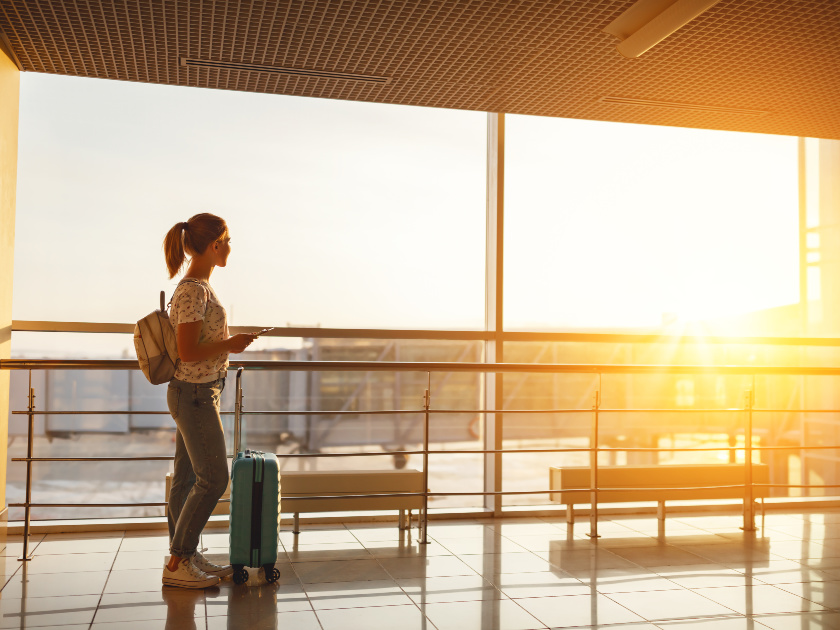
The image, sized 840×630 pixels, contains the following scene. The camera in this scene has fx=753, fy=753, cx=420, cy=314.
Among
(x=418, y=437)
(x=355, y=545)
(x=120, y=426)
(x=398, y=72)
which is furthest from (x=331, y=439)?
(x=398, y=72)

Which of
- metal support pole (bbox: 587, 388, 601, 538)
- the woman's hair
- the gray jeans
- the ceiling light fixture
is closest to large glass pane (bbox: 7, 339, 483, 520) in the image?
the gray jeans

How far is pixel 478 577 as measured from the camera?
118 inches

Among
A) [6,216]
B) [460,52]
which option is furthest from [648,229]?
[6,216]

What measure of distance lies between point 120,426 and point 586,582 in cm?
438

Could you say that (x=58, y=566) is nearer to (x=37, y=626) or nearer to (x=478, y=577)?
(x=37, y=626)

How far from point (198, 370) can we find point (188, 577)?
0.78m

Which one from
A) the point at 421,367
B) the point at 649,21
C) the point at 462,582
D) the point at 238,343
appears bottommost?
the point at 462,582

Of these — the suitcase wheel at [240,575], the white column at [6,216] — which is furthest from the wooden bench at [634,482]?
the white column at [6,216]

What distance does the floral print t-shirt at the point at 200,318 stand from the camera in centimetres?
258

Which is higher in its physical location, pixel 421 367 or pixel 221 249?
pixel 221 249

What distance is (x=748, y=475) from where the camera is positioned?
13.5 feet

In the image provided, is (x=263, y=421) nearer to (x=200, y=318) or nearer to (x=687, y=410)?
(x=687, y=410)

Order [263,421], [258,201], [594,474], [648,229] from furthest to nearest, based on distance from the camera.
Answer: [263,421] < [648,229] < [258,201] < [594,474]

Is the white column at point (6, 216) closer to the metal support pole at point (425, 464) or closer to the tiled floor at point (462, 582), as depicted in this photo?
the tiled floor at point (462, 582)
